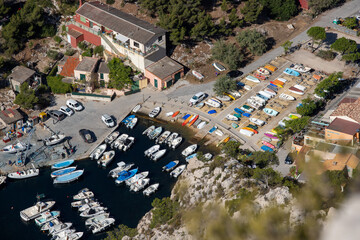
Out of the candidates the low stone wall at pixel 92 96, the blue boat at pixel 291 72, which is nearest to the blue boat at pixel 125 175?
the low stone wall at pixel 92 96

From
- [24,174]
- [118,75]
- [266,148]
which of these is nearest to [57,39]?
[118,75]

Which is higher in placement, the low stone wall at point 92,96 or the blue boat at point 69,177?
the low stone wall at point 92,96

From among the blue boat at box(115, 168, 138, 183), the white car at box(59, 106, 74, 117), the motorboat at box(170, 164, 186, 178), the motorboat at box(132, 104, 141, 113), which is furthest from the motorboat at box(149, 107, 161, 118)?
the white car at box(59, 106, 74, 117)

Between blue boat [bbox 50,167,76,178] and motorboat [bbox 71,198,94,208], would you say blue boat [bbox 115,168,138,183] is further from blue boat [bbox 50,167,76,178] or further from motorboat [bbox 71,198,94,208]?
blue boat [bbox 50,167,76,178]

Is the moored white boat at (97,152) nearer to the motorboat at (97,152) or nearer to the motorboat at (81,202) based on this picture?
the motorboat at (97,152)

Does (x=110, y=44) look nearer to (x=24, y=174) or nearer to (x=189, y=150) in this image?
(x=189, y=150)

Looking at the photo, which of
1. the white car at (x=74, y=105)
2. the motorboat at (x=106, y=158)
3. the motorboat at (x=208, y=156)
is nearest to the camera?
the motorboat at (x=208, y=156)
